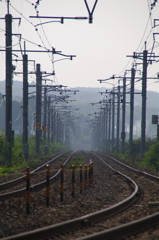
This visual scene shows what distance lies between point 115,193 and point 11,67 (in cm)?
1408

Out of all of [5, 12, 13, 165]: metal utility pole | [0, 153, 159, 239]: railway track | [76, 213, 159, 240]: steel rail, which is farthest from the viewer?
[5, 12, 13, 165]: metal utility pole

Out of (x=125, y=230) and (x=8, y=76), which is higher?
(x=8, y=76)

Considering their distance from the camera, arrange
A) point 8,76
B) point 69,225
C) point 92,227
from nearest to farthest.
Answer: point 69,225 < point 92,227 < point 8,76

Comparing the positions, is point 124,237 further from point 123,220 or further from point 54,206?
point 54,206

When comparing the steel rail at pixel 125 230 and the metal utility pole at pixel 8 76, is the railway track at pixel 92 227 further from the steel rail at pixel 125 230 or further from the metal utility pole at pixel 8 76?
the metal utility pole at pixel 8 76

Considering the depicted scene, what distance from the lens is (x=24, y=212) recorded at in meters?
9.55

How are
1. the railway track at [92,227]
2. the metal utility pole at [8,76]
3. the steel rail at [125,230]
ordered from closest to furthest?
the steel rail at [125,230]
the railway track at [92,227]
the metal utility pole at [8,76]

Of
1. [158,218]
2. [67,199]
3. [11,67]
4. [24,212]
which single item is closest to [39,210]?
[24,212]

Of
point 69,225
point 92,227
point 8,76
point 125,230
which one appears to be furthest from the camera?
point 8,76

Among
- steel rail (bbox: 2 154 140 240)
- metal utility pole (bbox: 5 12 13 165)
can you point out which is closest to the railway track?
steel rail (bbox: 2 154 140 240)

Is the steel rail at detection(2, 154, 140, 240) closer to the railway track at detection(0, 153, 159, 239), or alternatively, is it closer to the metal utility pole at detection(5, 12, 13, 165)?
the railway track at detection(0, 153, 159, 239)

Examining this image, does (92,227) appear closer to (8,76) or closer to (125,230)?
(125,230)

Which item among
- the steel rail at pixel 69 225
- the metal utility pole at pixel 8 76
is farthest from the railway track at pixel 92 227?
the metal utility pole at pixel 8 76

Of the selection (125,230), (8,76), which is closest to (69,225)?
(125,230)
